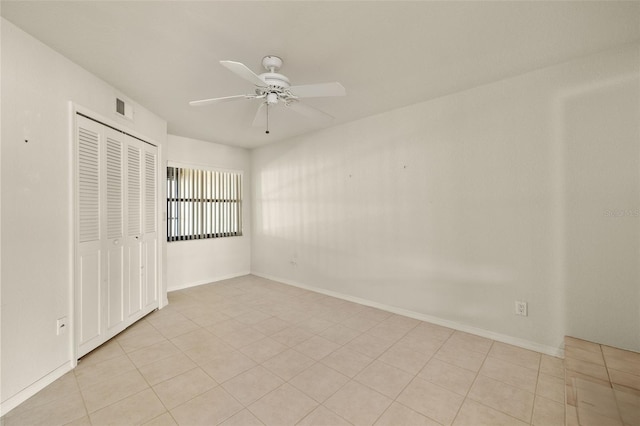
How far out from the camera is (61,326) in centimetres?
230

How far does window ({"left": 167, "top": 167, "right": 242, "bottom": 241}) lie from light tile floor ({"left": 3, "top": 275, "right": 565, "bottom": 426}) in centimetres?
195

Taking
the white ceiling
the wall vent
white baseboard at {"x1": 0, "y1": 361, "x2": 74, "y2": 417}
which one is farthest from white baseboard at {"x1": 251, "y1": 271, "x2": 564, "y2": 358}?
the wall vent

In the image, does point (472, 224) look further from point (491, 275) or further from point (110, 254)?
point (110, 254)

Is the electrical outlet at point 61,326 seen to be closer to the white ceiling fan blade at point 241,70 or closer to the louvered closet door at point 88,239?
the louvered closet door at point 88,239

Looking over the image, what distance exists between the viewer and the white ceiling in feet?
5.95

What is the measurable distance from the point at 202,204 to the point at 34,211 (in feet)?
10.3

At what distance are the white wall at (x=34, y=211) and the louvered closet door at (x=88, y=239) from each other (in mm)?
112

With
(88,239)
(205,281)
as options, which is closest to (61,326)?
(88,239)

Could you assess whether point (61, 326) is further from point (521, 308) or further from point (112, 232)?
point (521, 308)

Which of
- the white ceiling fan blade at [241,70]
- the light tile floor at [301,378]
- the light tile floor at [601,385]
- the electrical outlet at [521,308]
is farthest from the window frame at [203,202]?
the light tile floor at [601,385]

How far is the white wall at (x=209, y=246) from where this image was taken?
4.82m

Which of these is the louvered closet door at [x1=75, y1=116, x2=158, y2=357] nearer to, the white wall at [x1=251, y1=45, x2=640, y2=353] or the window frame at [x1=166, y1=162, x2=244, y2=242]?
the window frame at [x1=166, y1=162, x2=244, y2=242]

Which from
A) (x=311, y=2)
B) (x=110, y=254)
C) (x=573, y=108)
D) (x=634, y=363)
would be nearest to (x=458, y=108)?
(x=573, y=108)

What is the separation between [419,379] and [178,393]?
1.91 meters
